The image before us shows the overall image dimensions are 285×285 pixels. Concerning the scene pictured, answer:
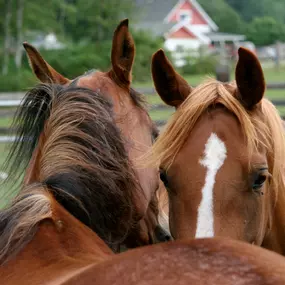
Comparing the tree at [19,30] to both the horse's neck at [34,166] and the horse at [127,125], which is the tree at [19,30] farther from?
the horse's neck at [34,166]

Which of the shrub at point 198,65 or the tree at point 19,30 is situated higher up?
the tree at point 19,30

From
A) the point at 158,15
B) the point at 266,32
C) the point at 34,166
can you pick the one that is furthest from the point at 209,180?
the point at 158,15

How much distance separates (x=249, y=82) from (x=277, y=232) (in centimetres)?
63

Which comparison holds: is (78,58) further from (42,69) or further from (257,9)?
(257,9)

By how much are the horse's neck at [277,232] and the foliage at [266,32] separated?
55632 mm

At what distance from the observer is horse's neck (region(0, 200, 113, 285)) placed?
6.61 feet

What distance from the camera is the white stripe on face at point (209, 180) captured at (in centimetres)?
227

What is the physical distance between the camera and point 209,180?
235 centimetres

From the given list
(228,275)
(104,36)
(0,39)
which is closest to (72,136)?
(228,275)

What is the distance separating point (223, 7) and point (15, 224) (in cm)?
7182

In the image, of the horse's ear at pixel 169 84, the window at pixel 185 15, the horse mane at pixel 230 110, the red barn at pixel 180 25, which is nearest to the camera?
the horse mane at pixel 230 110

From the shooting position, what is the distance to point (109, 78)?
311cm

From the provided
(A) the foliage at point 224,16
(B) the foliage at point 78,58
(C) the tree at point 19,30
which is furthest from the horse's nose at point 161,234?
(A) the foliage at point 224,16

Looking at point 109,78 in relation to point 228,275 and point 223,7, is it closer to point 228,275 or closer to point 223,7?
point 228,275
